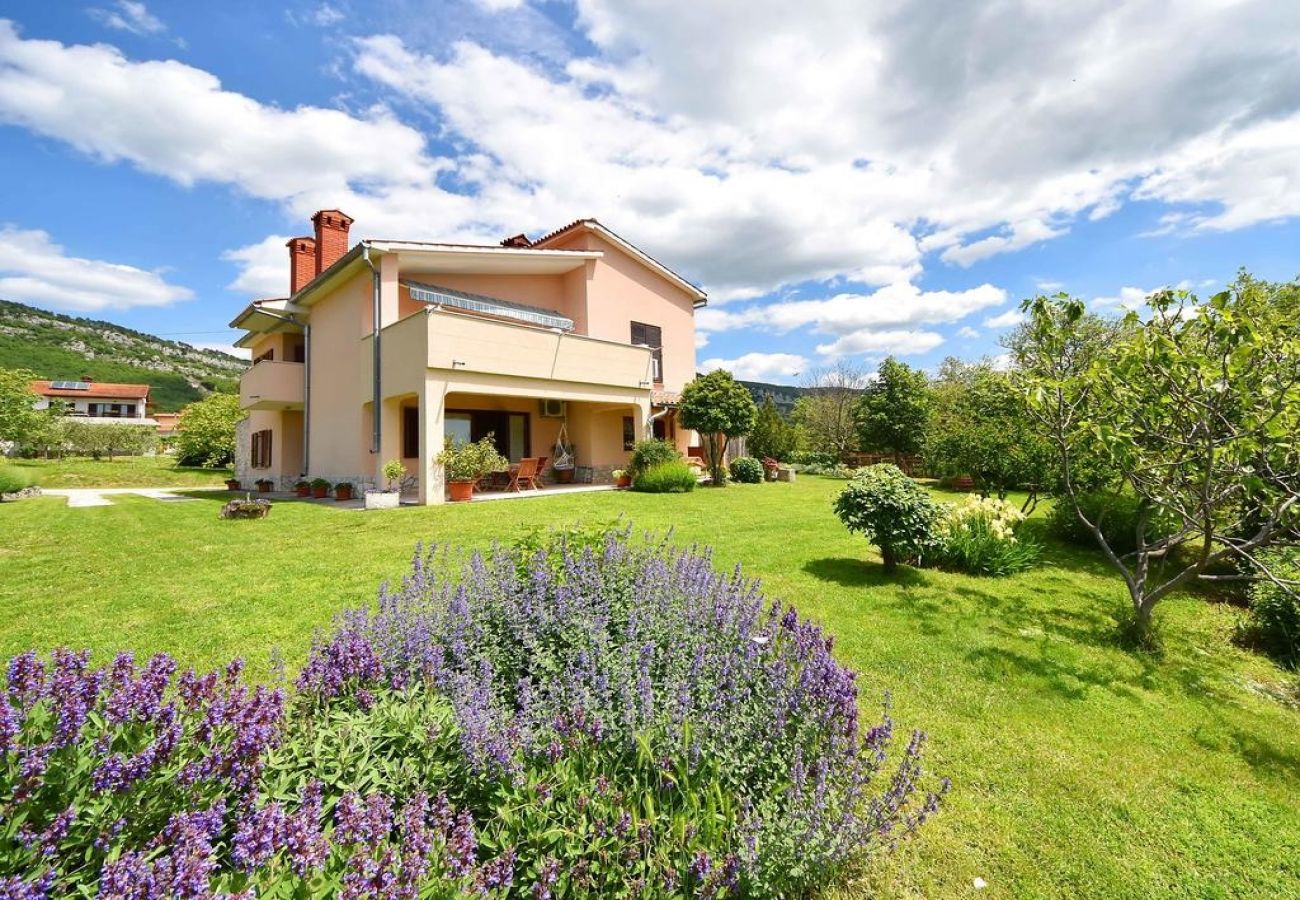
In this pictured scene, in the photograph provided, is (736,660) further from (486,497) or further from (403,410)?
(403,410)

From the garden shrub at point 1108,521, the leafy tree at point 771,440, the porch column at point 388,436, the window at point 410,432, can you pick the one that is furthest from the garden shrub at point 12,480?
the leafy tree at point 771,440

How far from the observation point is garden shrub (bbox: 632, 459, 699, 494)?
1689 cm

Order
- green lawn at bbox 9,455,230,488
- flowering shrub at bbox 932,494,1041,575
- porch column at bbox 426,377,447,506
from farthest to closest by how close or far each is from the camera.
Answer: green lawn at bbox 9,455,230,488
porch column at bbox 426,377,447,506
flowering shrub at bbox 932,494,1041,575

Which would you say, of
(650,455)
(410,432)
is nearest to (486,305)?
(410,432)

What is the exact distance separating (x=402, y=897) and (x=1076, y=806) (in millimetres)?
3595

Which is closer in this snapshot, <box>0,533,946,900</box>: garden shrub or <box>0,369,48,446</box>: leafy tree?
<box>0,533,946,900</box>: garden shrub

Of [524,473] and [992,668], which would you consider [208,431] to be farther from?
[992,668]

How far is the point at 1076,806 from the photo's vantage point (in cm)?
310

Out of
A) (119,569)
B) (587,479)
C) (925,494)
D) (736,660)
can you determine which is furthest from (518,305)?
(736,660)

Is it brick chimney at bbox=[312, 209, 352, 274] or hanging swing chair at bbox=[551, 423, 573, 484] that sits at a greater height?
brick chimney at bbox=[312, 209, 352, 274]

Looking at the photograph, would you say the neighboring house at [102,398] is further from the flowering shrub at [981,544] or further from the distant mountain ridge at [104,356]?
the flowering shrub at [981,544]

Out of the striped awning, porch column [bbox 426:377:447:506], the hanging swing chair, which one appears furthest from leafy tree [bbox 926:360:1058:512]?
the striped awning

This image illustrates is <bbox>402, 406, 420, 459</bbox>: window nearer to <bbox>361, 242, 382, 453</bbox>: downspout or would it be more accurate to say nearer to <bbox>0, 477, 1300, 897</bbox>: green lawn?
<bbox>361, 242, 382, 453</bbox>: downspout

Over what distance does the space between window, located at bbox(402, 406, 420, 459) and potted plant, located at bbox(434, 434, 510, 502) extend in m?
2.87
